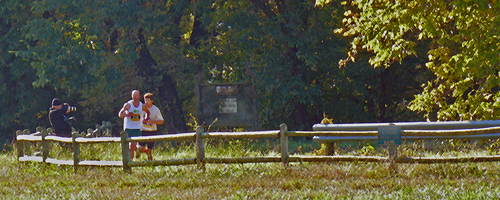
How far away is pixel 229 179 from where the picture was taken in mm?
11211

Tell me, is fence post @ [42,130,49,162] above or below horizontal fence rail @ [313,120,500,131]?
below

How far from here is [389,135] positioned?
37.0 ft

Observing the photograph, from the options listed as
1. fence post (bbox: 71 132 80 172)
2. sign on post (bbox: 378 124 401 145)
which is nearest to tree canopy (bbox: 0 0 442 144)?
fence post (bbox: 71 132 80 172)

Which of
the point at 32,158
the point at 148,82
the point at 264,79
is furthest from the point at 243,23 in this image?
the point at 32,158

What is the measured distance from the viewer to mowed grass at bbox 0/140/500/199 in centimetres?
929

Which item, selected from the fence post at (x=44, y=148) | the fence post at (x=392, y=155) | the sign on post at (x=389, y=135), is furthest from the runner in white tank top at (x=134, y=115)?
the fence post at (x=392, y=155)

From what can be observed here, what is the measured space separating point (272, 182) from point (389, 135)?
7.11ft

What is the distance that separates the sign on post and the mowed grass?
43 centimetres

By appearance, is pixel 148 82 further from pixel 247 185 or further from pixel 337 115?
pixel 247 185

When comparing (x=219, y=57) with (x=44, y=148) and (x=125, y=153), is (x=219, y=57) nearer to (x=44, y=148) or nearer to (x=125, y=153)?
(x=44, y=148)

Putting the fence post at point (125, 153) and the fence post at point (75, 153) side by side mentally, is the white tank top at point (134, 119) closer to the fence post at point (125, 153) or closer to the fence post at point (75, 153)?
the fence post at point (75, 153)

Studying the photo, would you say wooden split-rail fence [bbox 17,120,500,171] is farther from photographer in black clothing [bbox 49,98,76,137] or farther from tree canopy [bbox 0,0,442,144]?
tree canopy [bbox 0,0,442,144]

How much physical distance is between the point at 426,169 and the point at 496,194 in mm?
2595

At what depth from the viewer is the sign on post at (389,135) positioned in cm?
1122
